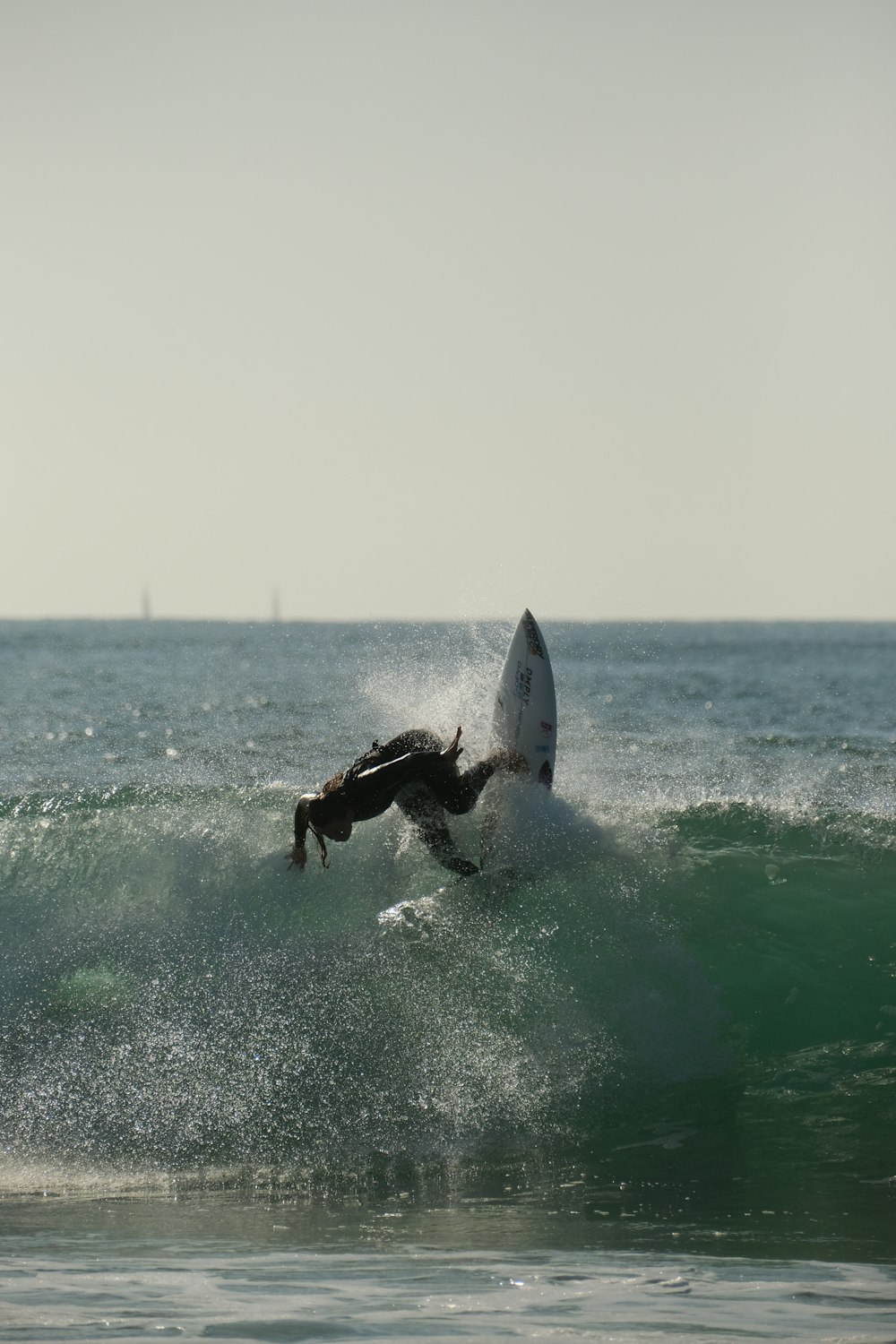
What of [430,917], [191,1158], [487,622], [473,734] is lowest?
[191,1158]

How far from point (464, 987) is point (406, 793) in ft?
4.31

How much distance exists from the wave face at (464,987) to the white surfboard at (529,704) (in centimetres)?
19

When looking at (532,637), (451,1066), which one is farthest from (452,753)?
(451,1066)

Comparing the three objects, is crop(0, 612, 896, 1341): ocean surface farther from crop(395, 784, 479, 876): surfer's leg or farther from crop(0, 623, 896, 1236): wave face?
crop(395, 784, 479, 876): surfer's leg

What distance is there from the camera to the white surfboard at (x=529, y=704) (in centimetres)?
906

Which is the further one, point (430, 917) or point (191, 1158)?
point (430, 917)

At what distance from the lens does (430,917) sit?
8.25 metres

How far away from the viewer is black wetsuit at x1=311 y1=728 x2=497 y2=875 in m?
8.03

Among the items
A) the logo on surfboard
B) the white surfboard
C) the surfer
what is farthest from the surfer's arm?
the logo on surfboard

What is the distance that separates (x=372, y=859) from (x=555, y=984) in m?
1.79

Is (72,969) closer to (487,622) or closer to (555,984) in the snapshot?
(555,984)

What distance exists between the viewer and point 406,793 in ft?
27.4

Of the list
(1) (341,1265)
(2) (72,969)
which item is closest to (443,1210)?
(1) (341,1265)

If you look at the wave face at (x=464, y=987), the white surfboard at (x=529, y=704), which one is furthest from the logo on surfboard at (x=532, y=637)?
the wave face at (x=464, y=987)
